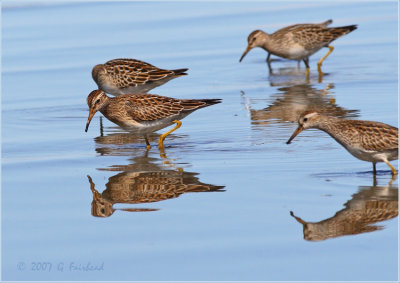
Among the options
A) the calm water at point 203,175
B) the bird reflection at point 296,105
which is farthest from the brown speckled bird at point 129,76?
the bird reflection at point 296,105

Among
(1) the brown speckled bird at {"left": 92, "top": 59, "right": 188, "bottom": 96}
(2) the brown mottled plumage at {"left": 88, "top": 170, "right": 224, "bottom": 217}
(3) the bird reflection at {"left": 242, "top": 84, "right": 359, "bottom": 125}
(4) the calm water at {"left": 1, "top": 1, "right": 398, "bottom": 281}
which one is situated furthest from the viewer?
(1) the brown speckled bird at {"left": 92, "top": 59, "right": 188, "bottom": 96}

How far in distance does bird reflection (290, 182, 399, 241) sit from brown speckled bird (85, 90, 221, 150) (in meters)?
4.06

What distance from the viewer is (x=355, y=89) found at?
17.9 metres

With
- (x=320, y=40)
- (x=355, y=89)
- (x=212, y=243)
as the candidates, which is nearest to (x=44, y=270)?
(x=212, y=243)

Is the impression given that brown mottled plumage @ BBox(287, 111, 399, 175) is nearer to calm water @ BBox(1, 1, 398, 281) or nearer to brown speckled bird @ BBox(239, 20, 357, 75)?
calm water @ BBox(1, 1, 398, 281)

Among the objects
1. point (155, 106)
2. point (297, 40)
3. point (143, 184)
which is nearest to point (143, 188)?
point (143, 184)

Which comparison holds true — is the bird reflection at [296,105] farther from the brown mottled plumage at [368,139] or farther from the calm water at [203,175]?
the brown mottled plumage at [368,139]

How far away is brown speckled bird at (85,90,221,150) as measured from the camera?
1338 cm

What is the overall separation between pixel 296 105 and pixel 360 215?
775 cm

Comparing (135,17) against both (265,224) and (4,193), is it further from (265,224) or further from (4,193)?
(265,224)

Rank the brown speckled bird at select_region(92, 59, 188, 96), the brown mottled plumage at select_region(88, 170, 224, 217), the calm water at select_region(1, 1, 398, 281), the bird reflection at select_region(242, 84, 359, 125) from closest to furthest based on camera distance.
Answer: the calm water at select_region(1, 1, 398, 281) < the brown mottled plumage at select_region(88, 170, 224, 217) < the bird reflection at select_region(242, 84, 359, 125) < the brown speckled bird at select_region(92, 59, 188, 96)

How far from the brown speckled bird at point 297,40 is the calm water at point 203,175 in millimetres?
506

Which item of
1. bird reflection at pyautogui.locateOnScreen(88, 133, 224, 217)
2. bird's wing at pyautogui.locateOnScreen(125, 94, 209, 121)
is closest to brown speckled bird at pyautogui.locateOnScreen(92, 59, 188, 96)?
bird's wing at pyautogui.locateOnScreen(125, 94, 209, 121)

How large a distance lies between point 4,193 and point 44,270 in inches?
119
